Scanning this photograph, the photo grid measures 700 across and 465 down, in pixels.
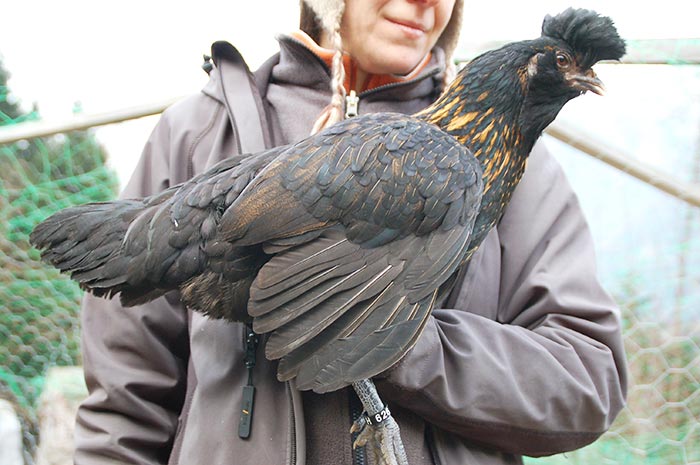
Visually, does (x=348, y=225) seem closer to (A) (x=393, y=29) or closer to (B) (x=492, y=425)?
(B) (x=492, y=425)

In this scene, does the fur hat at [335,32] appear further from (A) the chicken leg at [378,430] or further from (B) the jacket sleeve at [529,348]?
(A) the chicken leg at [378,430]

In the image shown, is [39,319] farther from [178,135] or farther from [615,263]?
[615,263]

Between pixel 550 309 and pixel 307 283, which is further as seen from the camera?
Answer: pixel 550 309

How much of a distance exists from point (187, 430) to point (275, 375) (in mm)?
239

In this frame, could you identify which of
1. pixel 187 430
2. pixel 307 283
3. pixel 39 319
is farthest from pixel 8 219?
pixel 307 283

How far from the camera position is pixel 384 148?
1.63 m

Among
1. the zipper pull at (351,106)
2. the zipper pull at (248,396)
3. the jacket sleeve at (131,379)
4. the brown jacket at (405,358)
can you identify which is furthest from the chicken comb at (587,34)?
the jacket sleeve at (131,379)

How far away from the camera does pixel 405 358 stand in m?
1.54

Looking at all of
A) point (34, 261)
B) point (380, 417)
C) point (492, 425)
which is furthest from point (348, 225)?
point (34, 261)

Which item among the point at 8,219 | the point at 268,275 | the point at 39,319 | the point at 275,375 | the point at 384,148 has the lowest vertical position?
the point at 39,319

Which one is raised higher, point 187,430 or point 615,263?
point 187,430

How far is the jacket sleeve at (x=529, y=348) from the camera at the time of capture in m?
1.58

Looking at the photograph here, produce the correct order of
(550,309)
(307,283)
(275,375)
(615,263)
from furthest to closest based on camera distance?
(615,263), (550,309), (275,375), (307,283)

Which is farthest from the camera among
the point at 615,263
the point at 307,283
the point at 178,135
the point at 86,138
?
the point at 86,138
